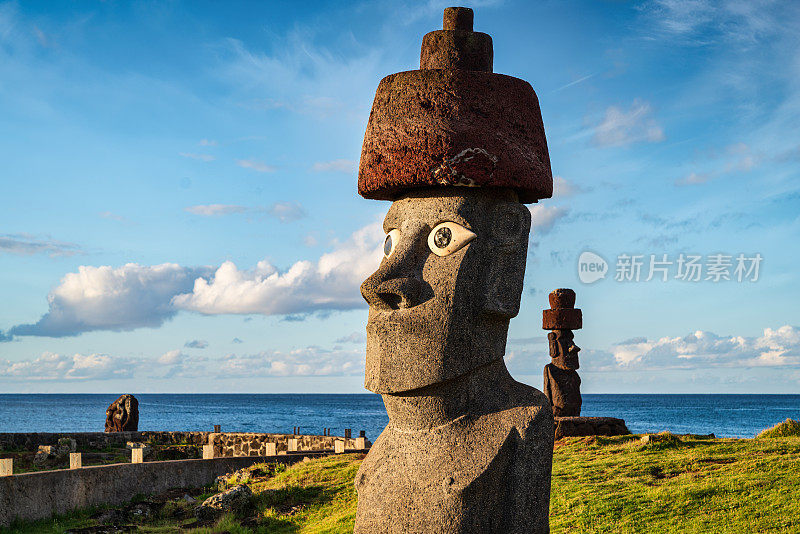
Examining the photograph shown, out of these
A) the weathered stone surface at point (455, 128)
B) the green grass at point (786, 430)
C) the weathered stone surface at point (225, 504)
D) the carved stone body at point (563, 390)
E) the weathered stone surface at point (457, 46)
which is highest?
the weathered stone surface at point (457, 46)

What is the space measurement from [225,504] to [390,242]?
25.4ft

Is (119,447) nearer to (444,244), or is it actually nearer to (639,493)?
(639,493)

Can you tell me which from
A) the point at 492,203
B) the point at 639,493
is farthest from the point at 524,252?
the point at 639,493

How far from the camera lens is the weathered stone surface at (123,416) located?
85.3 ft

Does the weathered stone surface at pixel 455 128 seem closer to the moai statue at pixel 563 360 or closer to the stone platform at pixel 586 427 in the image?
the stone platform at pixel 586 427

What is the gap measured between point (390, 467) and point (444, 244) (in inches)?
59.0

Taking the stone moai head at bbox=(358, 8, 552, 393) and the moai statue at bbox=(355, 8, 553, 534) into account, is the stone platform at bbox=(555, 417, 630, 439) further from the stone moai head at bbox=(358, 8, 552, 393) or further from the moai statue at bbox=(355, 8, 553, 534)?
the stone moai head at bbox=(358, 8, 552, 393)

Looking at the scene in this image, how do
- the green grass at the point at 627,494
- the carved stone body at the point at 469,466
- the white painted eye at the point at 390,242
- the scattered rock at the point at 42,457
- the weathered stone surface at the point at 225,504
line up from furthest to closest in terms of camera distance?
the scattered rock at the point at 42,457 < the weathered stone surface at the point at 225,504 < the green grass at the point at 627,494 < the white painted eye at the point at 390,242 < the carved stone body at the point at 469,466

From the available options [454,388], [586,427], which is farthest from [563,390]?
[454,388]

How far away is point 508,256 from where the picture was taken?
5.12 m

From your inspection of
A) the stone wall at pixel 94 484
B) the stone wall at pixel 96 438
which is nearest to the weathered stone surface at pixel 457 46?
the stone wall at pixel 94 484

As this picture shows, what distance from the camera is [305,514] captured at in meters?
11.6

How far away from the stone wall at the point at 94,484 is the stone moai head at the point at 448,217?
814 cm

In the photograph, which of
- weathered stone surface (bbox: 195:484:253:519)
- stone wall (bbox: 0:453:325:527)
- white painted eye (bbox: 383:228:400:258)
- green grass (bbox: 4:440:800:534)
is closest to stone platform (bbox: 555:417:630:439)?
green grass (bbox: 4:440:800:534)
